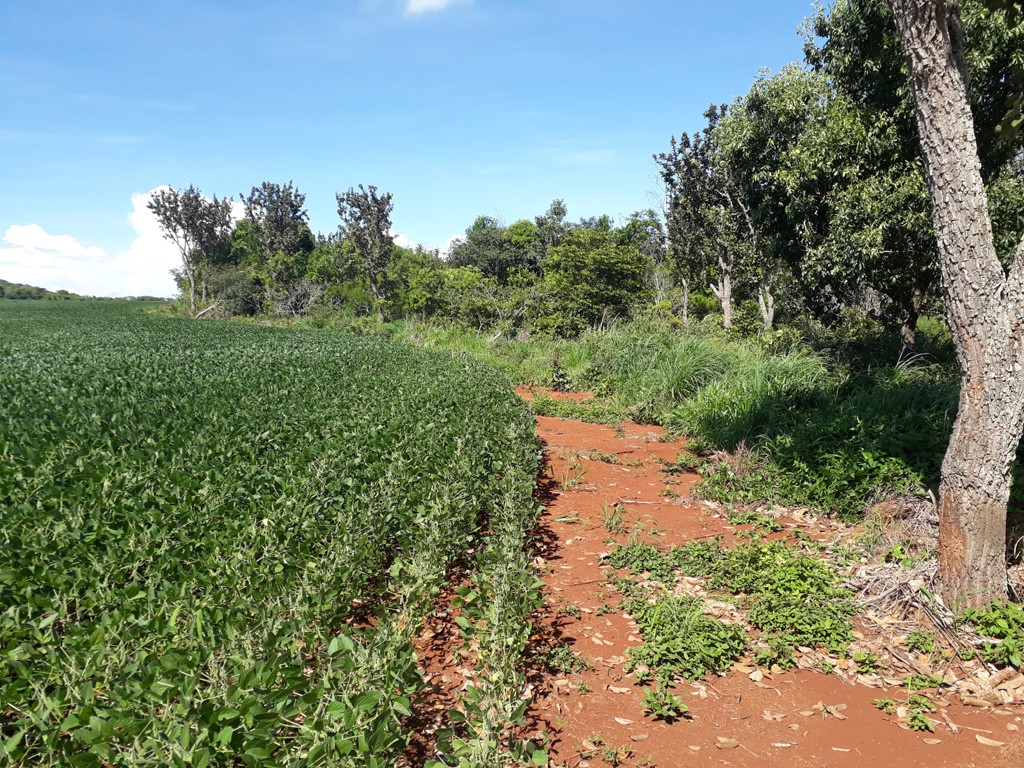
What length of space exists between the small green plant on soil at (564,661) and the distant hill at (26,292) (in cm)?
10807

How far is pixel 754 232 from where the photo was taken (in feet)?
59.8

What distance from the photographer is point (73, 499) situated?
4027mm

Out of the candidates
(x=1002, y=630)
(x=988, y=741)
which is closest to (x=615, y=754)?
(x=988, y=741)

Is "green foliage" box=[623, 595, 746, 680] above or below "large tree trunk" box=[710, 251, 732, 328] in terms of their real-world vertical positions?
below

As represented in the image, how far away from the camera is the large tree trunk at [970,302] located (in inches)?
140

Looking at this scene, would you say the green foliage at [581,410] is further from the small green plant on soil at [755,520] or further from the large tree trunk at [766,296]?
the large tree trunk at [766,296]

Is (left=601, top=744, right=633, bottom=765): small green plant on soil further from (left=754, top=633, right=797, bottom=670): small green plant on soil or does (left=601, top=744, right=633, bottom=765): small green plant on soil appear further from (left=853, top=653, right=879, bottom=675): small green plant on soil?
(left=853, top=653, right=879, bottom=675): small green plant on soil

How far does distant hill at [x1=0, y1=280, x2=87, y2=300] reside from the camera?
8814 centimetres

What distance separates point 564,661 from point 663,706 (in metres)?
0.65

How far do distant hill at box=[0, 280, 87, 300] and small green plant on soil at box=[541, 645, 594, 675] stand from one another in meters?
108

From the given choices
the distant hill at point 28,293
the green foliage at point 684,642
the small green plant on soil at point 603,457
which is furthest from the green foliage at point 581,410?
the distant hill at point 28,293

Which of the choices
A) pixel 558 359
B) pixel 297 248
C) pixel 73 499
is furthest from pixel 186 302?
pixel 73 499

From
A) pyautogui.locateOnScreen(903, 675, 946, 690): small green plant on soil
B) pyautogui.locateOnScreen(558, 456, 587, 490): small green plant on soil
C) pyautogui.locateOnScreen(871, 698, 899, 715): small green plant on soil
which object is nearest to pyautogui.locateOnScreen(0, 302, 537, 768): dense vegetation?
pyautogui.locateOnScreen(558, 456, 587, 490): small green plant on soil

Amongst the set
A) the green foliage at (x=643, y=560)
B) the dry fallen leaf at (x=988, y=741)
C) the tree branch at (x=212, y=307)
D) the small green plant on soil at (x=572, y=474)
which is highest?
the tree branch at (x=212, y=307)
